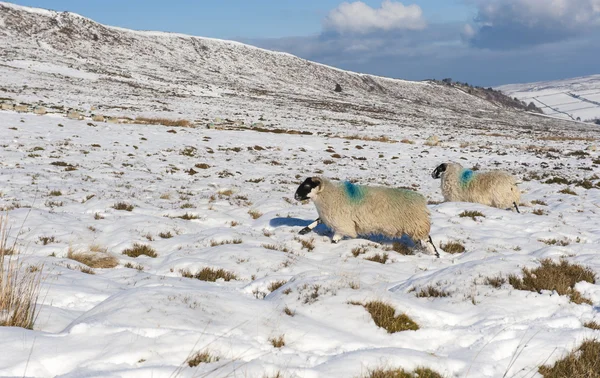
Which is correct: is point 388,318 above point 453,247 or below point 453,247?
above

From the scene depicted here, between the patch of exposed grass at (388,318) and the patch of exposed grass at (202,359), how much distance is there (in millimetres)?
2301

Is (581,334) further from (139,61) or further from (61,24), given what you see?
(61,24)

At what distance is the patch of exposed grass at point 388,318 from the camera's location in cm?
530

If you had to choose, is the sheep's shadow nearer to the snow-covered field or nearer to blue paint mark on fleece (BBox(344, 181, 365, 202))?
the snow-covered field

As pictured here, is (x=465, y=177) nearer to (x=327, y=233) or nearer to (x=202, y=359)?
(x=327, y=233)

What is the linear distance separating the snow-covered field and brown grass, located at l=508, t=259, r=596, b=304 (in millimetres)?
216

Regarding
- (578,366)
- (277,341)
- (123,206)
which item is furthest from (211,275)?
(123,206)

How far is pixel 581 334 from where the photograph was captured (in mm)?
5133

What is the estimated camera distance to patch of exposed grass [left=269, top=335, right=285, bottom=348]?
15.1 ft

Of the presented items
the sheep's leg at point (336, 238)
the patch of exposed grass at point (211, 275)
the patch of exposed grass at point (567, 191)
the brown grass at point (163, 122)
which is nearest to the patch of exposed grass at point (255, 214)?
the sheep's leg at point (336, 238)

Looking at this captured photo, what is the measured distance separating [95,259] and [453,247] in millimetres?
8156

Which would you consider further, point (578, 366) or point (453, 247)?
point (453, 247)

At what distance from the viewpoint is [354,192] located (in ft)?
→ 34.2

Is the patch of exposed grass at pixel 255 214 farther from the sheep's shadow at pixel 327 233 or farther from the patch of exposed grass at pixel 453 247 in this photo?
the patch of exposed grass at pixel 453 247
